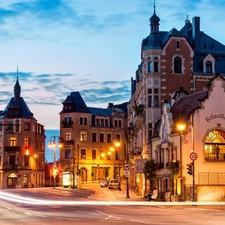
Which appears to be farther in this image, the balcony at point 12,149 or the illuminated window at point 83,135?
the illuminated window at point 83,135

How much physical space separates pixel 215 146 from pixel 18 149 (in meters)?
67.9

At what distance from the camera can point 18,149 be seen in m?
111

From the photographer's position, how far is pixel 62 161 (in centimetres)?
11050

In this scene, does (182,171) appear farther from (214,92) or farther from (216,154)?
(214,92)

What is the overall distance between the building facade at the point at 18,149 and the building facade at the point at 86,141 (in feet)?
18.8

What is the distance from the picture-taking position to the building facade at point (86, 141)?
111 metres

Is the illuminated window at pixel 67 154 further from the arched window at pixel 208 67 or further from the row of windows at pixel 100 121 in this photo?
the arched window at pixel 208 67

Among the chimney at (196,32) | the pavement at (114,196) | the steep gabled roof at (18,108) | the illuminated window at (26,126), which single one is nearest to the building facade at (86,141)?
the illuminated window at (26,126)

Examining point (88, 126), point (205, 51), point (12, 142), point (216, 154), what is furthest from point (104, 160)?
point (216, 154)

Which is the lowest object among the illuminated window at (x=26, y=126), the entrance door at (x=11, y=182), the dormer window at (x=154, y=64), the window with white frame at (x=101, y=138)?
the entrance door at (x=11, y=182)

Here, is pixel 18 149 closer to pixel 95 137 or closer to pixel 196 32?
pixel 95 137

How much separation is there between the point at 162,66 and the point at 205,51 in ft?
26.6

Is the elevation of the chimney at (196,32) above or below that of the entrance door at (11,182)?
above

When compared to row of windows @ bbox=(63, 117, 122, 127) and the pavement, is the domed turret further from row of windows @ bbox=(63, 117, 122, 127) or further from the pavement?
row of windows @ bbox=(63, 117, 122, 127)
